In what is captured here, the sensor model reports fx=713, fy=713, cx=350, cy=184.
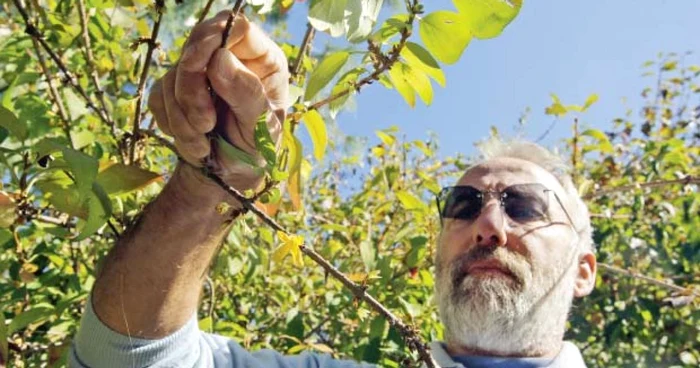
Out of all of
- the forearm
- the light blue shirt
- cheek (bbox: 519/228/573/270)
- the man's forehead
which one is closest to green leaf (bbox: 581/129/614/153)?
the man's forehead

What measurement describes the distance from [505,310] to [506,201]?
1.39 feet

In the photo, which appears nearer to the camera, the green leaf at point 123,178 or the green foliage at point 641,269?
the green leaf at point 123,178

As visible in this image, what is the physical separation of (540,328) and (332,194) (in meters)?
2.32

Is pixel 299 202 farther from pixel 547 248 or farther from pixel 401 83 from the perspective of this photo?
pixel 547 248

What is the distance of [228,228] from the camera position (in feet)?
3.89

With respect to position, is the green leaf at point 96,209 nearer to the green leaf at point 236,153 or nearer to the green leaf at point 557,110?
the green leaf at point 236,153

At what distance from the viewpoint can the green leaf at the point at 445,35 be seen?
Answer: 713mm

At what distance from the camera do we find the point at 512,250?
195 cm

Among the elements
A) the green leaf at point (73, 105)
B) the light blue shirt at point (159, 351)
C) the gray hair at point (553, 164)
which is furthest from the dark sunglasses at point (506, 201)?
the green leaf at point (73, 105)

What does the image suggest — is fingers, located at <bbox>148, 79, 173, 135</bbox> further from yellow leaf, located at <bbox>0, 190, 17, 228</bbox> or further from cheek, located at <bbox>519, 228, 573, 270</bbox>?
cheek, located at <bbox>519, 228, 573, 270</bbox>

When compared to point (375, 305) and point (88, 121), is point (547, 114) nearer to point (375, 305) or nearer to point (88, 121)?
point (88, 121)

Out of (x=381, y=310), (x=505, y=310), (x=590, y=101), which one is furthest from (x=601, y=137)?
(x=381, y=310)

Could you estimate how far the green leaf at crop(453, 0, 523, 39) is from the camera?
654 millimetres

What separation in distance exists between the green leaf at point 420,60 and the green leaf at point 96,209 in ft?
1.36
